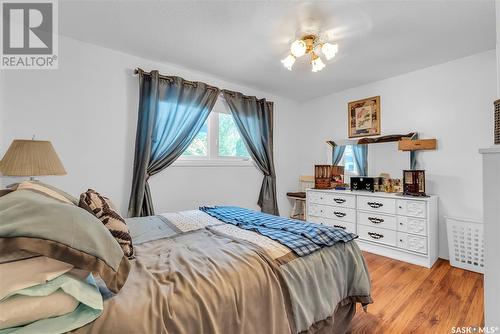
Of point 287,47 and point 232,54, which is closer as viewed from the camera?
point 287,47

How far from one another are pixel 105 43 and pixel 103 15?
492mm

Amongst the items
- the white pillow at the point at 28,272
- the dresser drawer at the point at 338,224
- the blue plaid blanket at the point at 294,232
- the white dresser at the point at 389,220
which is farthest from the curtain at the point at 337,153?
the white pillow at the point at 28,272

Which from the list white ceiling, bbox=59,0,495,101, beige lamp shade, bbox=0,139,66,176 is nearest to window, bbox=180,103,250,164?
white ceiling, bbox=59,0,495,101

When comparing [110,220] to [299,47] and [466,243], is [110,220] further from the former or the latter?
[466,243]

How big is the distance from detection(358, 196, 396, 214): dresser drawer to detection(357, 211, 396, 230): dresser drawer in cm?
7

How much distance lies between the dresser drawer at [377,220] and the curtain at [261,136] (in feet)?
4.10

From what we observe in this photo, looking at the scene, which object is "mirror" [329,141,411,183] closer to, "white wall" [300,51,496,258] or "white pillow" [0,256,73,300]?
"white wall" [300,51,496,258]

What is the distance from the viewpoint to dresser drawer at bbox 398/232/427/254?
254 cm

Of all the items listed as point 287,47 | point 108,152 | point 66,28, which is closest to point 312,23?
point 287,47

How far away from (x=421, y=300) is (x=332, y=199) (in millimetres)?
1586

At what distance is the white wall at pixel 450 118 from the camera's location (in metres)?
2.49

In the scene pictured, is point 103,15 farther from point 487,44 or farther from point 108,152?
point 487,44

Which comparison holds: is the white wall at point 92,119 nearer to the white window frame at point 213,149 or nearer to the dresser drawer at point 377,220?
the white window frame at point 213,149

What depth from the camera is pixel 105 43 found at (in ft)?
7.69
